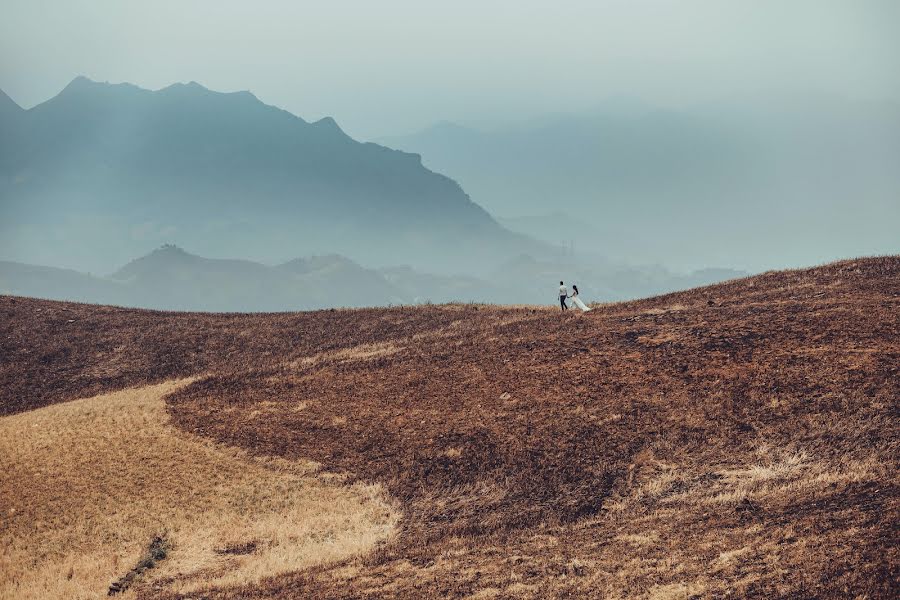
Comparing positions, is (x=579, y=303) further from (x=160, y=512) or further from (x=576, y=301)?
(x=160, y=512)

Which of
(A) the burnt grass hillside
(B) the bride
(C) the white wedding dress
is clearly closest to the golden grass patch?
(A) the burnt grass hillside

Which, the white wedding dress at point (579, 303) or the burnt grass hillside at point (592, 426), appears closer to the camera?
the burnt grass hillside at point (592, 426)

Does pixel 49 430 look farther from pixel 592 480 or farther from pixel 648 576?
pixel 648 576

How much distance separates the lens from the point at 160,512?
29297mm

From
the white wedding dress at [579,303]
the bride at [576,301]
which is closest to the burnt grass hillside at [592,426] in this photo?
the white wedding dress at [579,303]

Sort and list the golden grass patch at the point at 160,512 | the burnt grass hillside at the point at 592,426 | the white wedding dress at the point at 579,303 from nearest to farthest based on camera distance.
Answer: the burnt grass hillside at the point at 592,426 < the golden grass patch at the point at 160,512 < the white wedding dress at the point at 579,303

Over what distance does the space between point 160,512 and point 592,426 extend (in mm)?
17737

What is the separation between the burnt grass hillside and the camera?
62.7 feet

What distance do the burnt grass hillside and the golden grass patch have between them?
55.8 inches

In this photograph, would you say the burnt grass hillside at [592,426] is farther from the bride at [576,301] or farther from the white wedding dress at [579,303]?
the bride at [576,301]

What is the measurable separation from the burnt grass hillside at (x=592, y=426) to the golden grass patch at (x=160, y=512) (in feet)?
4.65

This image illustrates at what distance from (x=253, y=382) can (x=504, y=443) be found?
17.7 metres

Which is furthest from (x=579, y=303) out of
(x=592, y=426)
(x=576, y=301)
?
(x=592, y=426)

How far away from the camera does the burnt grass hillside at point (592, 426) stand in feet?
62.7
